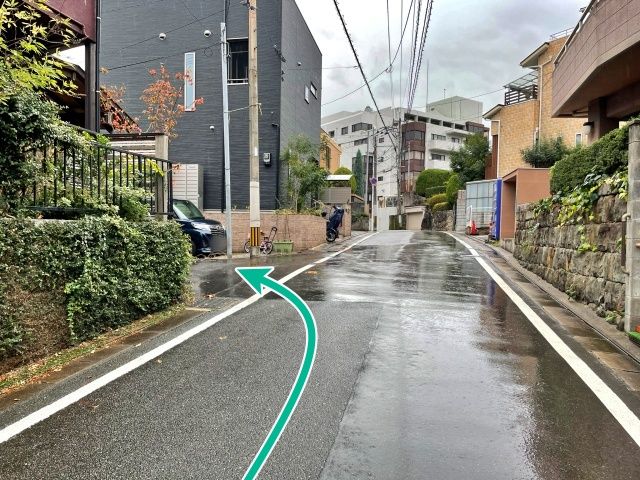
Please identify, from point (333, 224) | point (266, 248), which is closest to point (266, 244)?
point (266, 248)

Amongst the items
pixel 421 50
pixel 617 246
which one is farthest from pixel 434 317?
pixel 421 50

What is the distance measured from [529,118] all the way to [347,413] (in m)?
27.6

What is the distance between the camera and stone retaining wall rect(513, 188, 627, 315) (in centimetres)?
621

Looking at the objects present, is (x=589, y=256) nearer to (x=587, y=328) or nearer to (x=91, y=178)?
(x=587, y=328)

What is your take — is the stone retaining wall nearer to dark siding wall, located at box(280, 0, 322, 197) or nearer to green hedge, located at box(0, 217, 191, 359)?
green hedge, located at box(0, 217, 191, 359)

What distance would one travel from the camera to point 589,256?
7.20m

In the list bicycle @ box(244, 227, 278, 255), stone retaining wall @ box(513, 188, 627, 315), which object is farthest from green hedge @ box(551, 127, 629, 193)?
bicycle @ box(244, 227, 278, 255)

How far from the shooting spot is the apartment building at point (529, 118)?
25.0 meters

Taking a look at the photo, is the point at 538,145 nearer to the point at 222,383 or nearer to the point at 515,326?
the point at 515,326

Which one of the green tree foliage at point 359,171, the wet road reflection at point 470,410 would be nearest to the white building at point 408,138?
the green tree foliage at point 359,171

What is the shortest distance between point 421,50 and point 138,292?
1096cm

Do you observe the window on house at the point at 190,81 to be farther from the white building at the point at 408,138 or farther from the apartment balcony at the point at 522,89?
the white building at the point at 408,138

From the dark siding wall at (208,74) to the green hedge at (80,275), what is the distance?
1190cm

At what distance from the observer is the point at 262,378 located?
4070 millimetres
